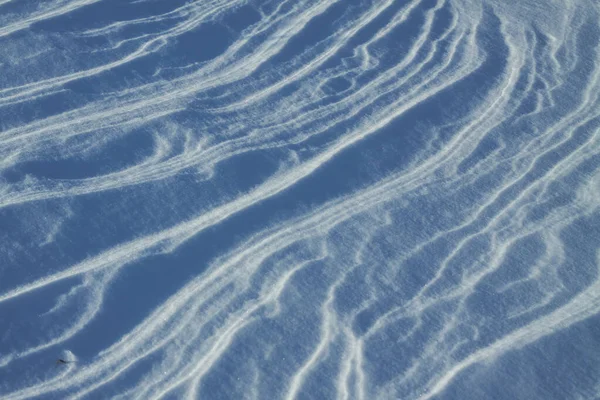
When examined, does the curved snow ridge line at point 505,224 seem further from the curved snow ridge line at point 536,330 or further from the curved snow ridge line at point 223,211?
the curved snow ridge line at point 223,211

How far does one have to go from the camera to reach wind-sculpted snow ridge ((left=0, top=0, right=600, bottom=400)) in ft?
6.64

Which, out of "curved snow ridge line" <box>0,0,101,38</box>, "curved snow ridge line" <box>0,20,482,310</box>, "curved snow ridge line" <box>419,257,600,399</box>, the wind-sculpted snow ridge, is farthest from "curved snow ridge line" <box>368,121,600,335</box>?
"curved snow ridge line" <box>0,0,101,38</box>

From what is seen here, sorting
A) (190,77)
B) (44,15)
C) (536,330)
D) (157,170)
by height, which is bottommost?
(536,330)

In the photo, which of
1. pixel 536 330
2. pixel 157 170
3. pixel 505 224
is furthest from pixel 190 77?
pixel 536 330

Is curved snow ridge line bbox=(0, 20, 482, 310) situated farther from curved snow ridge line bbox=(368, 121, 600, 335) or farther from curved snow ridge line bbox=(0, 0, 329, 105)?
curved snow ridge line bbox=(0, 0, 329, 105)

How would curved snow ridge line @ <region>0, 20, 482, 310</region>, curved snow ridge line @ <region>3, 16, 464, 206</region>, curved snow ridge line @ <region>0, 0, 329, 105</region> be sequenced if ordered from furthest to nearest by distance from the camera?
curved snow ridge line @ <region>0, 0, 329, 105</region> < curved snow ridge line @ <region>3, 16, 464, 206</region> < curved snow ridge line @ <region>0, 20, 482, 310</region>

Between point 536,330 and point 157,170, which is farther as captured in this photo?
point 157,170

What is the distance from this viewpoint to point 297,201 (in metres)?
2.44

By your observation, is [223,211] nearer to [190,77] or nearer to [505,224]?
[190,77]

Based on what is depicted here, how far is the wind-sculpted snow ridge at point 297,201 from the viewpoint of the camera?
202 centimetres


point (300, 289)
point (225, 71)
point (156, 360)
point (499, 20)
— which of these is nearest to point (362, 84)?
point (225, 71)

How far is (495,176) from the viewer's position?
258 cm

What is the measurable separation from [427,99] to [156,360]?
5.20 feet

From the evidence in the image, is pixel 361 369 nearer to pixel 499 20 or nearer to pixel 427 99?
pixel 427 99
